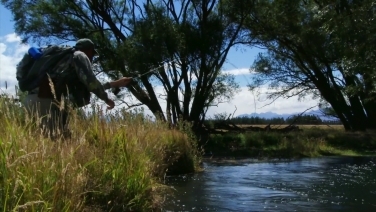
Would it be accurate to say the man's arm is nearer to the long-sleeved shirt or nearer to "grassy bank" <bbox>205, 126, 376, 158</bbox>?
the long-sleeved shirt

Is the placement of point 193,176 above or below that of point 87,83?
Answer: below

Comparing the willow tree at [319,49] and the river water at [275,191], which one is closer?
the river water at [275,191]

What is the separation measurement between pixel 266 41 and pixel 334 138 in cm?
622

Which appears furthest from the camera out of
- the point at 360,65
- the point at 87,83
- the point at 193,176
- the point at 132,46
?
the point at 132,46

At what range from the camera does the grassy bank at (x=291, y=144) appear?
22.7m

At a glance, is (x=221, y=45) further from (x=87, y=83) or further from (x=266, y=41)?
(x=87, y=83)

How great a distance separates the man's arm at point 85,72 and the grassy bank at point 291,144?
16.6 metres

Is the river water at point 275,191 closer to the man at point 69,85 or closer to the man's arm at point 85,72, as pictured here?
the man at point 69,85

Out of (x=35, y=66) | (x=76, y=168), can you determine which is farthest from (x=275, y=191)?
(x=76, y=168)

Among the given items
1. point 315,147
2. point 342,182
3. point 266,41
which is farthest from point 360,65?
point 266,41

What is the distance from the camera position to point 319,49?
27.9 m

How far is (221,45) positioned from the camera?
88.6 ft

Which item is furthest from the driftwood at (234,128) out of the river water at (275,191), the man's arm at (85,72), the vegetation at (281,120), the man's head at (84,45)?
the man's arm at (85,72)

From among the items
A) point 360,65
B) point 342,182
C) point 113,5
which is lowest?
point 342,182
